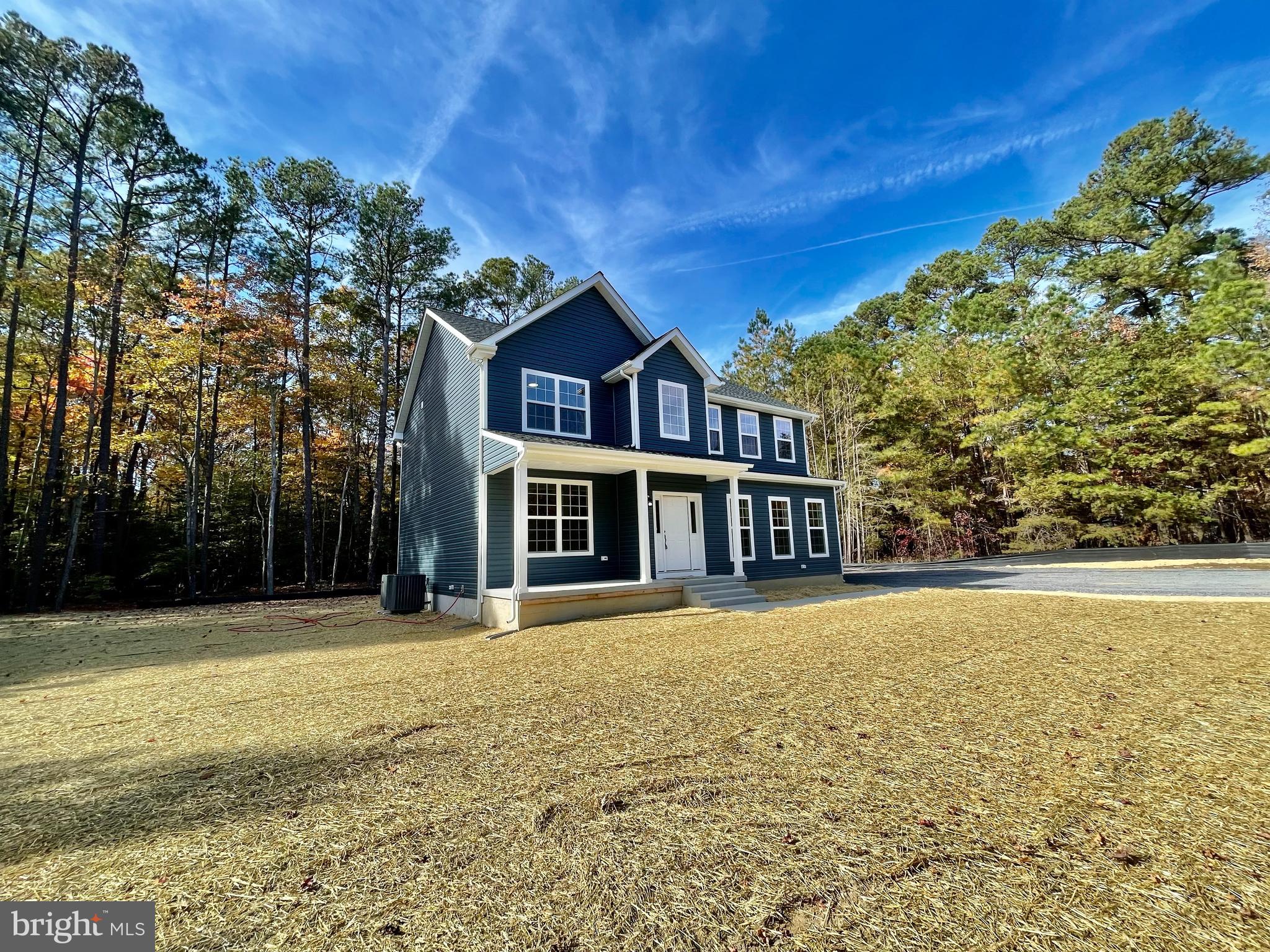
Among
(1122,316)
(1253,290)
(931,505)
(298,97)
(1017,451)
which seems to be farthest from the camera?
(931,505)

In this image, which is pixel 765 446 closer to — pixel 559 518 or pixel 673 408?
pixel 673 408

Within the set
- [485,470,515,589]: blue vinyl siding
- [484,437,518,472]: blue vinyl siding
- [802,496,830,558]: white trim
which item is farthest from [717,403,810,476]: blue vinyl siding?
[484,437,518,472]: blue vinyl siding

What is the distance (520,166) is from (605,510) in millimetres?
10467

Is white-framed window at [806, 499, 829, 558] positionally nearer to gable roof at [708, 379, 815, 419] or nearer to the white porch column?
gable roof at [708, 379, 815, 419]

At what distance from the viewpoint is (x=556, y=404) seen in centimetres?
1225

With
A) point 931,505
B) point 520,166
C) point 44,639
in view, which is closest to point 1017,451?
point 931,505

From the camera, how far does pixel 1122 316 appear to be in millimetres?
23031

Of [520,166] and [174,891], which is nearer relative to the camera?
[174,891]

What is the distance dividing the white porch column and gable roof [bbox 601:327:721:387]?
3480mm

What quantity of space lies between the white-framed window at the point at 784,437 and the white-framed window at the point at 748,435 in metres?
0.94

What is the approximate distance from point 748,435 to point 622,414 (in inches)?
219

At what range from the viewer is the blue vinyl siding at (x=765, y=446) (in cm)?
1590

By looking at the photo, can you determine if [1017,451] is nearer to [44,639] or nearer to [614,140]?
[614,140]

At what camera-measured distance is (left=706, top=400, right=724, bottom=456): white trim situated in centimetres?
1480
